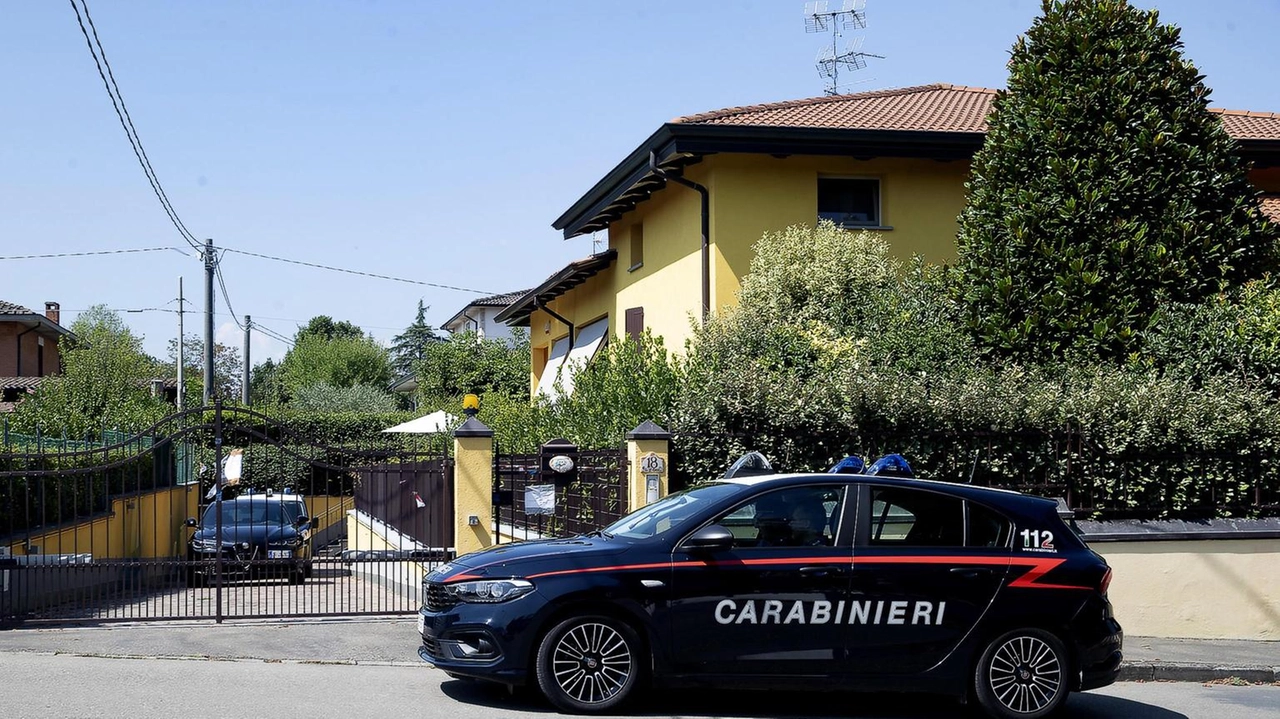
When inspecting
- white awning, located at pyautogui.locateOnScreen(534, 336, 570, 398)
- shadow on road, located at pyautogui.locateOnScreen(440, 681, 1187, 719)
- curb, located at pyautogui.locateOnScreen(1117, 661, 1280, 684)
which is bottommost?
curb, located at pyautogui.locateOnScreen(1117, 661, 1280, 684)

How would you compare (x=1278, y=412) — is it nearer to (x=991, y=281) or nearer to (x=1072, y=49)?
(x=991, y=281)

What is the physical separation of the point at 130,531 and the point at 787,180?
12.0m

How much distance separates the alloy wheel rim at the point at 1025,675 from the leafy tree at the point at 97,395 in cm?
1393

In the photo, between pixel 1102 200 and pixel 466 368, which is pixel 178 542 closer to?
pixel 1102 200

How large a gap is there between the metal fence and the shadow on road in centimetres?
340

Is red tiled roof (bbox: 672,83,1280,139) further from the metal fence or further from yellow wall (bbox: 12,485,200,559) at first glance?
yellow wall (bbox: 12,485,200,559)

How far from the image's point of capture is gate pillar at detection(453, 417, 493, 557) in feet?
40.6

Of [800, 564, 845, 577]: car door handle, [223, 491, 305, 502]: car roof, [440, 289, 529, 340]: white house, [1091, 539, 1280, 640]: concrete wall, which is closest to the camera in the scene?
[800, 564, 845, 577]: car door handle

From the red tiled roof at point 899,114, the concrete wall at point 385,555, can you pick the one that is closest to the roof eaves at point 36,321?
the concrete wall at point 385,555

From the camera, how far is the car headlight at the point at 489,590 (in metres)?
7.96

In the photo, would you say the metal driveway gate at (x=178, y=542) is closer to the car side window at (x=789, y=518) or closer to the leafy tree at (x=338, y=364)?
the car side window at (x=789, y=518)

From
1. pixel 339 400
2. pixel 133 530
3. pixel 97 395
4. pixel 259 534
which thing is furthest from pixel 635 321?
pixel 339 400

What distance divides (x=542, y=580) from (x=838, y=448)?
535 centimetres

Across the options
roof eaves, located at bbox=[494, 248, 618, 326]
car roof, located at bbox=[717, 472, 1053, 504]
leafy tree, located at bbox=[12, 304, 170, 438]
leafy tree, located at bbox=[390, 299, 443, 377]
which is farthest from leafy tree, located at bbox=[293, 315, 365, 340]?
car roof, located at bbox=[717, 472, 1053, 504]
